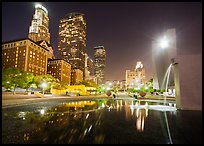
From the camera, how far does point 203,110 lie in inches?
490

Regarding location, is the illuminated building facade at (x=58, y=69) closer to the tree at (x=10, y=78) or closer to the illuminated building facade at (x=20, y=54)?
the illuminated building facade at (x=20, y=54)

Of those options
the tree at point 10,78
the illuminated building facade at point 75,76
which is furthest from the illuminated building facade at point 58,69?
the tree at point 10,78

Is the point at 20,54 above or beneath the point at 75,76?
above

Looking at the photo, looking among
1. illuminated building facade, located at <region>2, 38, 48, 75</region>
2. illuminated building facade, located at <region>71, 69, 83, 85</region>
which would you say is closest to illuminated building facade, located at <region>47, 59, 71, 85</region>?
illuminated building facade, located at <region>71, 69, 83, 85</region>

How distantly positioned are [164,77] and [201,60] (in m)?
25.9

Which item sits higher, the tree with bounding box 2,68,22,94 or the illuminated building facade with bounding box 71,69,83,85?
the illuminated building facade with bounding box 71,69,83,85

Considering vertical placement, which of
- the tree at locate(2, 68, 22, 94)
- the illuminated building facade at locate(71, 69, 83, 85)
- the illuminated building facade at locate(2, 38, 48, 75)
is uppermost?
the illuminated building facade at locate(2, 38, 48, 75)

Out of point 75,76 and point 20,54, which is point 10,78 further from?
point 75,76

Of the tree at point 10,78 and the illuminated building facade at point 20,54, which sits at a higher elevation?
the illuminated building facade at point 20,54

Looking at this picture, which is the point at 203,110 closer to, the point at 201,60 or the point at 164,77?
the point at 201,60

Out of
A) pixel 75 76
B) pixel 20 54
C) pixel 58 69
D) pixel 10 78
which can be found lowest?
pixel 10 78

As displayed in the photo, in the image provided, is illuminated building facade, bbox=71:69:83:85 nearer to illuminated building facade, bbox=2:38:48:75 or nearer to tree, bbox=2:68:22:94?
illuminated building facade, bbox=2:38:48:75

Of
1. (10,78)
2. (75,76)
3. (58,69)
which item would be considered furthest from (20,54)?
(75,76)

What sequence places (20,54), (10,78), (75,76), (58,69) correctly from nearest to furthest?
(10,78)
(20,54)
(58,69)
(75,76)
